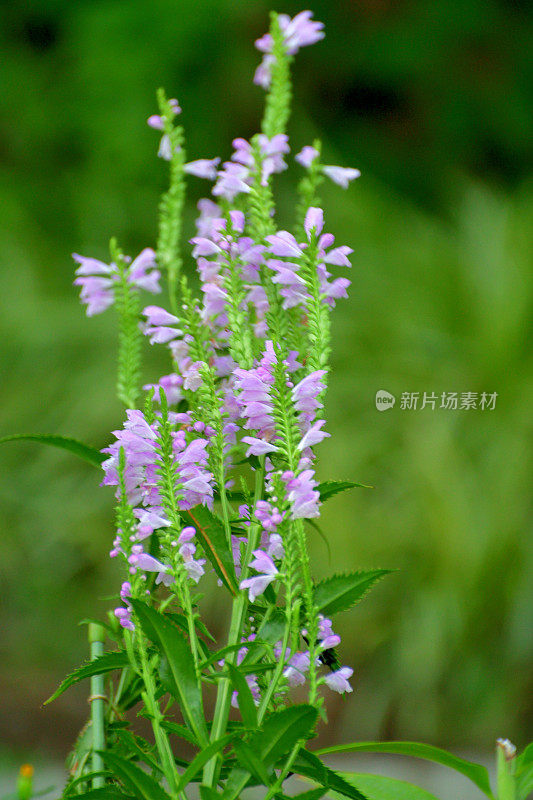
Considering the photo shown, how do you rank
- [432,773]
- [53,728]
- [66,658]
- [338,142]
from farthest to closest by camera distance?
[338,142] → [66,658] → [53,728] → [432,773]

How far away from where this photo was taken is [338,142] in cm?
253

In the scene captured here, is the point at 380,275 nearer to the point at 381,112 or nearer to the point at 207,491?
the point at 381,112

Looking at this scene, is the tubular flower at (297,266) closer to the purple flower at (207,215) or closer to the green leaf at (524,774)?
the purple flower at (207,215)

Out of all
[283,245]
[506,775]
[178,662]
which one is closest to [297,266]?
[283,245]

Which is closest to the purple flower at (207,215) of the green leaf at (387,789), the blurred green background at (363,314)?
the green leaf at (387,789)

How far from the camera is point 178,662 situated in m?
0.41

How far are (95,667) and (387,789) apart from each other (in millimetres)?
225

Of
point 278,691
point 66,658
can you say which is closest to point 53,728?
point 66,658

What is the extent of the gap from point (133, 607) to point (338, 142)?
2.33m

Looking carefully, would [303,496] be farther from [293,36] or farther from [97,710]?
[293,36]

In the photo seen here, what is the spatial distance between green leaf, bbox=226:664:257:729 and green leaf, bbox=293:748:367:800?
38 millimetres

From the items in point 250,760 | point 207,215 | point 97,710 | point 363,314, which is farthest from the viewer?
point 363,314

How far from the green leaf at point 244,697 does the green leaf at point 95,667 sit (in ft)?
0.28

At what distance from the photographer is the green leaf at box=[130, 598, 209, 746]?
396 millimetres
